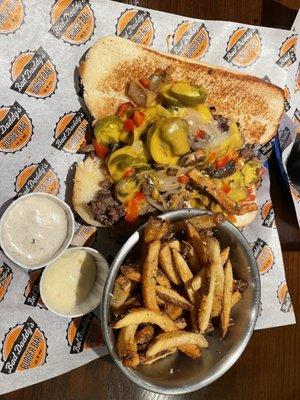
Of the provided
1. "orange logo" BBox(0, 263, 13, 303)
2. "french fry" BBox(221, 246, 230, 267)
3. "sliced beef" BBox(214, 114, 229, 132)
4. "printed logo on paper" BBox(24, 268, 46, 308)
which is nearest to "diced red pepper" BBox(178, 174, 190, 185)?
"sliced beef" BBox(214, 114, 229, 132)

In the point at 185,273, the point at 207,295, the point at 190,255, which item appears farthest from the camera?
the point at 190,255

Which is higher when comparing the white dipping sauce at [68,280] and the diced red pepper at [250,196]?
the white dipping sauce at [68,280]

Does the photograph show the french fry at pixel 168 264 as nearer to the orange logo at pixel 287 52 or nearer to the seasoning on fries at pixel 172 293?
the seasoning on fries at pixel 172 293

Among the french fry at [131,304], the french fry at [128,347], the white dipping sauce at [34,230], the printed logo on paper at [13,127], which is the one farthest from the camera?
the printed logo on paper at [13,127]

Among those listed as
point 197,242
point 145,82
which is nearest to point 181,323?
point 197,242

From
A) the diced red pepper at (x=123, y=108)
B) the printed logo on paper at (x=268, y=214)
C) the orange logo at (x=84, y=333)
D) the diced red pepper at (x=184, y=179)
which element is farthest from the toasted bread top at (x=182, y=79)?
the orange logo at (x=84, y=333)

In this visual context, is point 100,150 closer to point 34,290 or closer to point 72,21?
point 72,21

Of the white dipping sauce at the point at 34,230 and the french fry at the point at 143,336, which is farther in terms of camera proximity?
the white dipping sauce at the point at 34,230

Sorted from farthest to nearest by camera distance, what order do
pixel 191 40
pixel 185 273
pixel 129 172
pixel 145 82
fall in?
1. pixel 191 40
2. pixel 145 82
3. pixel 129 172
4. pixel 185 273
